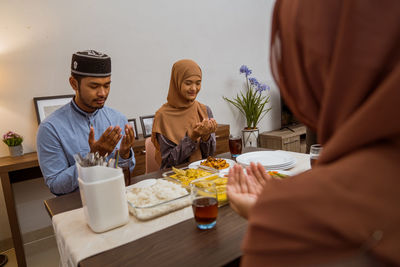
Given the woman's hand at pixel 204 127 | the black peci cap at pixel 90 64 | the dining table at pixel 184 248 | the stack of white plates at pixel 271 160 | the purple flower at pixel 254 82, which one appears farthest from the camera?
the purple flower at pixel 254 82

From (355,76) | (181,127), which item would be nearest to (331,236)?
(355,76)

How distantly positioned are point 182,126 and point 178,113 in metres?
0.11

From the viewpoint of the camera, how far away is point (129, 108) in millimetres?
3336

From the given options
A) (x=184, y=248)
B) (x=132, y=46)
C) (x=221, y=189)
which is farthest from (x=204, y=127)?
(x=132, y=46)

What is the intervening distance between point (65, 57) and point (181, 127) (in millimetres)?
1597

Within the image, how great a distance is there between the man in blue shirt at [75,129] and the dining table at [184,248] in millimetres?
760

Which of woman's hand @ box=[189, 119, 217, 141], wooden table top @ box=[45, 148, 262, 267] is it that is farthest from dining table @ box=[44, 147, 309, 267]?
woman's hand @ box=[189, 119, 217, 141]

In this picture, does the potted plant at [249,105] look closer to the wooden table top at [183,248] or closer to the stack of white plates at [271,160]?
the stack of white plates at [271,160]

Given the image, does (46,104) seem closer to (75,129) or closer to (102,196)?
(75,129)

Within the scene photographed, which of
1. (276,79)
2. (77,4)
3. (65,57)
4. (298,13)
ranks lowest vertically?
(276,79)

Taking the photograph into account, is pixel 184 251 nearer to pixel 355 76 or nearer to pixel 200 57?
pixel 355 76

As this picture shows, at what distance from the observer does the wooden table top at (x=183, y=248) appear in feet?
2.51

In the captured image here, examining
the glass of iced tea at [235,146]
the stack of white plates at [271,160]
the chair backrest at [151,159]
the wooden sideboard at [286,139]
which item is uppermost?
the glass of iced tea at [235,146]

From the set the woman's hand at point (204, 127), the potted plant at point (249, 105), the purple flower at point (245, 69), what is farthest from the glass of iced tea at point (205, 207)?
the purple flower at point (245, 69)
